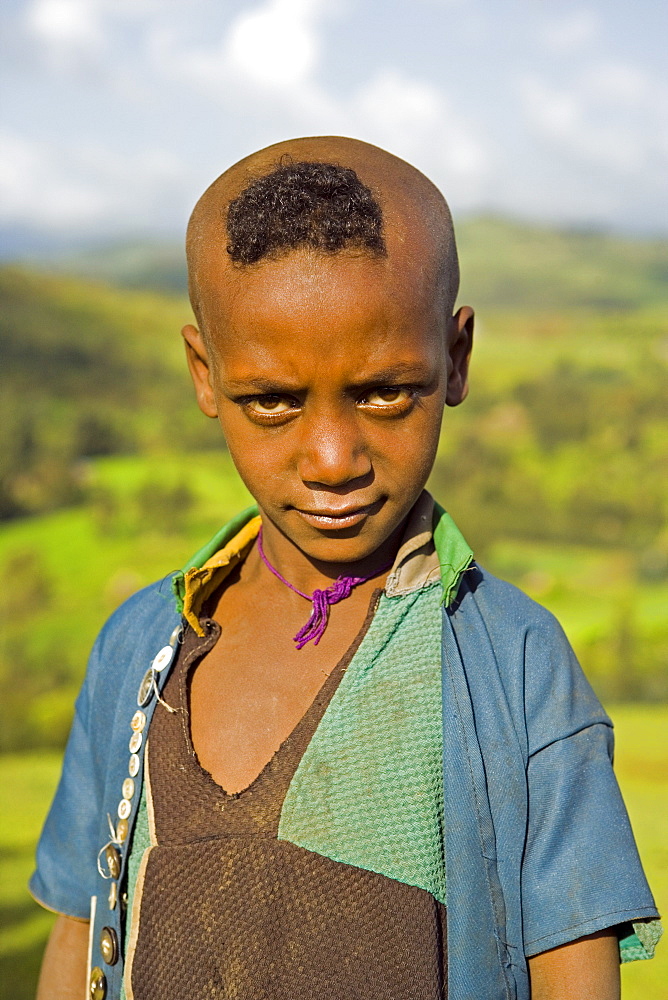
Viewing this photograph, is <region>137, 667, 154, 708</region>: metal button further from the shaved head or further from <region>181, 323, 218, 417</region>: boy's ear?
the shaved head

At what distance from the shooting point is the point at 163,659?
1.44m

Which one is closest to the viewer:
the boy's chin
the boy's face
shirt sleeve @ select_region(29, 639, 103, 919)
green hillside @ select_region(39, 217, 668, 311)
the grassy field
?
the boy's face

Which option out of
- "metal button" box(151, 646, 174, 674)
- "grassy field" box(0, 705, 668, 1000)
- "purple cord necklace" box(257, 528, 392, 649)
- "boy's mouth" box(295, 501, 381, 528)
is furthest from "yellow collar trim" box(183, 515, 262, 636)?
"grassy field" box(0, 705, 668, 1000)

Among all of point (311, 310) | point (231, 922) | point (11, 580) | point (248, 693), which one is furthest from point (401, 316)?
point (11, 580)

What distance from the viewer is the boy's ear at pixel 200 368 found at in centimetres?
135

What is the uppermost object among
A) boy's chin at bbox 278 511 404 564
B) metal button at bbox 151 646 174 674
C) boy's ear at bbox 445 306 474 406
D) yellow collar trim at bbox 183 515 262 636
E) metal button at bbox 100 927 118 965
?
boy's ear at bbox 445 306 474 406

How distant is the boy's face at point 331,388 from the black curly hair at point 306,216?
0.06 ft

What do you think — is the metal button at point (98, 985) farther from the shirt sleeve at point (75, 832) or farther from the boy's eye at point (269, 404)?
the boy's eye at point (269, 404)

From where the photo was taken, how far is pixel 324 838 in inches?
48.9

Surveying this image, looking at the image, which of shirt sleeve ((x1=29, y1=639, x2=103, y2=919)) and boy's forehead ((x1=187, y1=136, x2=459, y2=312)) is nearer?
boy's forehead ((x1=187, y1=136, x2=459, y2=312))

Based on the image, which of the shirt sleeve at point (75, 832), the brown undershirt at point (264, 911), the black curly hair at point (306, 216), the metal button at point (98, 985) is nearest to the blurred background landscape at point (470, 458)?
Answer: the shirt sleeve at point (75, 832)

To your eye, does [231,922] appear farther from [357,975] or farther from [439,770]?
[439,770]

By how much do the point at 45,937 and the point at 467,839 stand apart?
2185 millimetres

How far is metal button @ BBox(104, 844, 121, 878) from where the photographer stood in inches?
53.9
